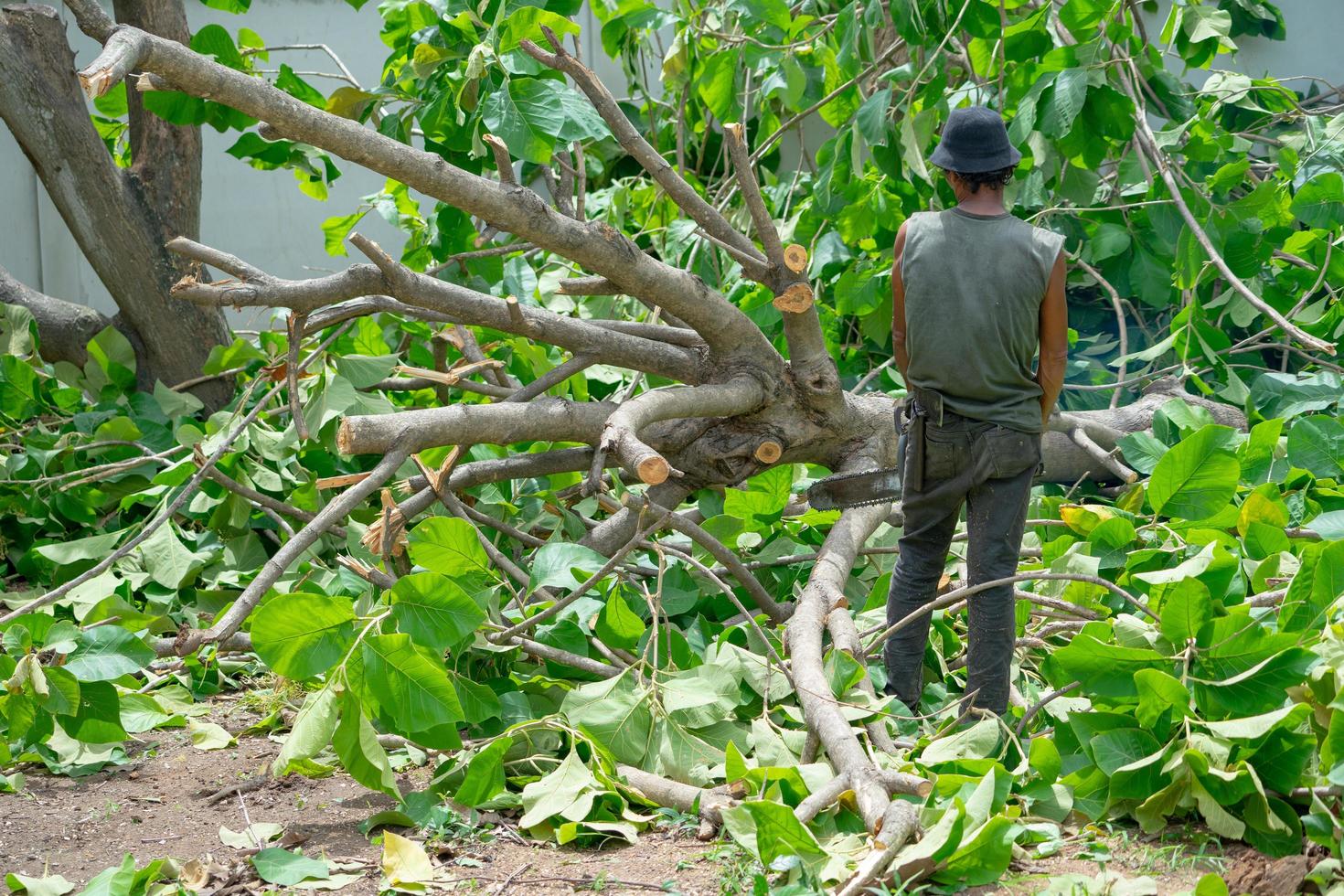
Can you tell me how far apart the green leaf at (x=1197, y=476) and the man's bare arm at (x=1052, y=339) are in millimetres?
357

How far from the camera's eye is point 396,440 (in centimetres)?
240

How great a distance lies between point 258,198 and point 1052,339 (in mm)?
5043

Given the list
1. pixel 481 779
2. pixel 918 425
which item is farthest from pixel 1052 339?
pixel 481 779

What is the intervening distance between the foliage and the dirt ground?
0.06 metres

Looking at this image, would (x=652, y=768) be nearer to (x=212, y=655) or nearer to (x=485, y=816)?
(x=485, y=816)

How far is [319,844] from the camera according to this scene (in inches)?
79.8

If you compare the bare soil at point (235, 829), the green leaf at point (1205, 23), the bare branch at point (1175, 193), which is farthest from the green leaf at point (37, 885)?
the green leaf at point (1205, 23)

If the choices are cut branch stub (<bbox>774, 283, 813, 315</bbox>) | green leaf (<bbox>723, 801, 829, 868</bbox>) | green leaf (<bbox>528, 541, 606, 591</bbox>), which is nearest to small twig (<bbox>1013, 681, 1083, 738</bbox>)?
green leaf (<bbox>723, 801, 829, 868</bbox>)

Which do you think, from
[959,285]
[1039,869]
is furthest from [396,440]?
[1039,869]

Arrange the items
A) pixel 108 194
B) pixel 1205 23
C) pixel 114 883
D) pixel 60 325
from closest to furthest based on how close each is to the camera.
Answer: pixel 114 883 < pixel 1205 23 < pixel 108 194 < pixel 60 325

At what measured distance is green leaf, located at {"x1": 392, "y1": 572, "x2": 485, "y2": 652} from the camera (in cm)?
212

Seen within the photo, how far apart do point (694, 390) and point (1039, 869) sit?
4.35ft

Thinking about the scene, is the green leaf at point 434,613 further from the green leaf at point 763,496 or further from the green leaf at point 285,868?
the green leaf at point 763,496

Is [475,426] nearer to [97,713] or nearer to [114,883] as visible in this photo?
[97,713]
